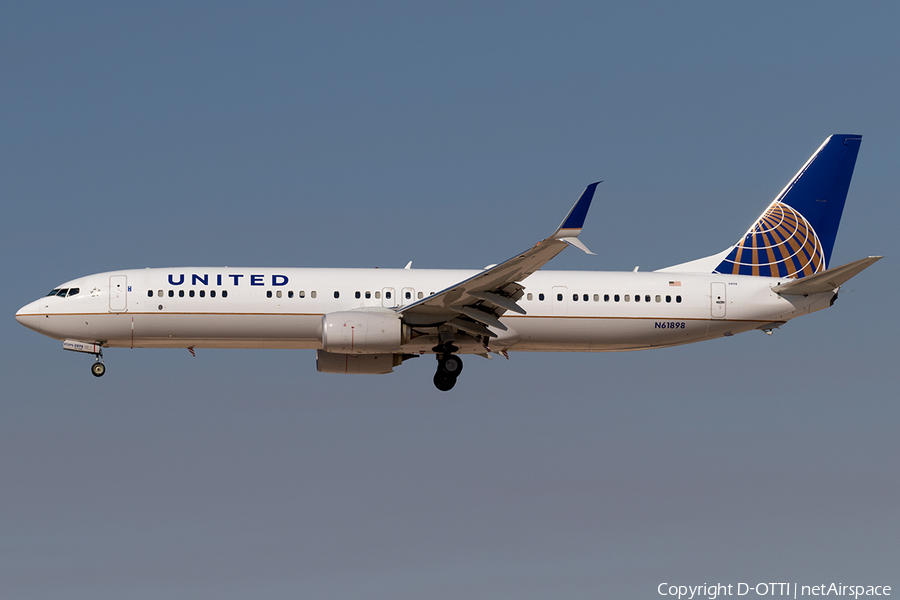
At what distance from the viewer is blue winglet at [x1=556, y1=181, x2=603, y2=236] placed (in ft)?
97.9

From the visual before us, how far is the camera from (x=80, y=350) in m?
36.3

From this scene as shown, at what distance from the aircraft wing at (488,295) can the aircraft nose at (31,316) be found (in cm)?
1206

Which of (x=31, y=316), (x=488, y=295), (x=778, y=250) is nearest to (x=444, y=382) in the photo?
(x=488, y=295)

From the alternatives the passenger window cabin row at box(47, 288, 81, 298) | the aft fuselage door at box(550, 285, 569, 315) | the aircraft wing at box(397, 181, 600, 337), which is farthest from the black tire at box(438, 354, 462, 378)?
the passenger window cabin row at box(47, 288, 81, 298)

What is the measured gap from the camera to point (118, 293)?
35938 millimetres

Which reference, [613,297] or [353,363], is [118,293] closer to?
[353,363]

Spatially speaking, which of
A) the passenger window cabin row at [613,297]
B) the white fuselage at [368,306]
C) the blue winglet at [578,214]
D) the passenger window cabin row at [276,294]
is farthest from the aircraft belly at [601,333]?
the blue winglet at [578,214]

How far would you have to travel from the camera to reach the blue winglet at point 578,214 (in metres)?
29.8

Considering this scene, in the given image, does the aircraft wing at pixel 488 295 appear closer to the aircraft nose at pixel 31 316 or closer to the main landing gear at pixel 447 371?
the main landing gear at pixel 447 371

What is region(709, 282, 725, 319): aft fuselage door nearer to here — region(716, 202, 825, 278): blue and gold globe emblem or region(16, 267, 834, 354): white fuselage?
region(16, 267, 834, 354): white fuselage

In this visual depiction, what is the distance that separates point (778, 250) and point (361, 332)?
1674 cm

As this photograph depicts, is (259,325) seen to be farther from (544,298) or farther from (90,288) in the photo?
(544,298)

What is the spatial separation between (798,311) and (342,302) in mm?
15724

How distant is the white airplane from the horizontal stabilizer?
63 mm
